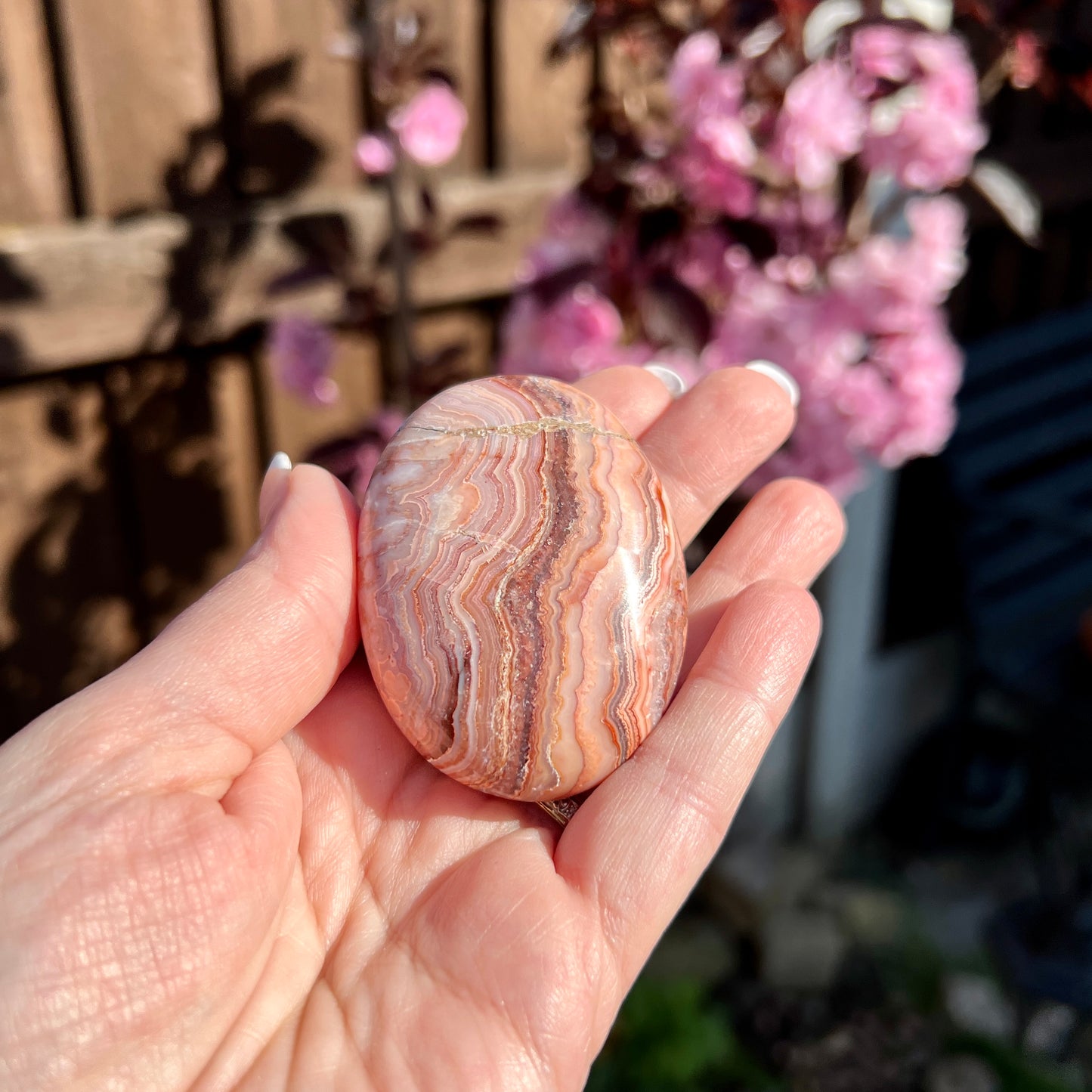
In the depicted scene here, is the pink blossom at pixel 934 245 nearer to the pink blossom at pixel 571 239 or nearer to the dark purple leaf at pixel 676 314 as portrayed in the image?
the dark purple leaf at pixel 676 314

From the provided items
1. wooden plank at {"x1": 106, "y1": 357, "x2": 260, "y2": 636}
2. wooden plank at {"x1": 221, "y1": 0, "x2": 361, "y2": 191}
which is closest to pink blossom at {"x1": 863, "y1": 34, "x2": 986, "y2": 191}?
wooden plank at {"x1": 221, "y1": 0, "x2": 361, "y2": 191}

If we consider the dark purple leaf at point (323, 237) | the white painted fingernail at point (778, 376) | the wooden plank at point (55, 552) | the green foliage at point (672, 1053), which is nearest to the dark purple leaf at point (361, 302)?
the dark purple leaf at point (323, 237)

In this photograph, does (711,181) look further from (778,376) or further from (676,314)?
(778,376)

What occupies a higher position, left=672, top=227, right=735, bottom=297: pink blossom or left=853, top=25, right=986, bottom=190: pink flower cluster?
left=853, top=25, right=986, bottom=190: pink flower cluster

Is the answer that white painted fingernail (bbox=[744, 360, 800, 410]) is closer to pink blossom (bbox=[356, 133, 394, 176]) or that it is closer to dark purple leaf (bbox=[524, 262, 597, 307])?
dark purple leaf (bbox=[524, 262, 597, 307])

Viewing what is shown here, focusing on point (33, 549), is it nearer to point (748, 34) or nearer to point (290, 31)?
point (290, 31)

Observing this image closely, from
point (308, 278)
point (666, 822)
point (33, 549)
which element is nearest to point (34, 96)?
point (308, 278)
